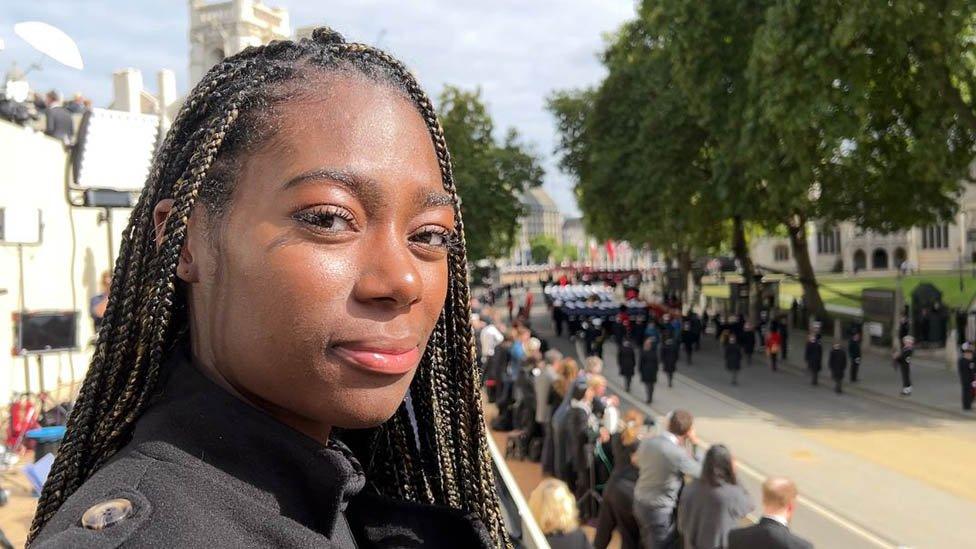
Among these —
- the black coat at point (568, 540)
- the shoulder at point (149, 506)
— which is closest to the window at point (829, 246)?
the black coat at point (568, 540)

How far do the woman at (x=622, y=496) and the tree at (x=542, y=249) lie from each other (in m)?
121

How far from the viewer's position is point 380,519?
4.59ft

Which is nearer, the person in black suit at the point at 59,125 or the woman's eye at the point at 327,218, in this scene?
the woman's eye at the point at 327,218

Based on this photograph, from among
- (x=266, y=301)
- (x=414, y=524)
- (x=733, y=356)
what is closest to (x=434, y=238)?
(x=266, y=301)

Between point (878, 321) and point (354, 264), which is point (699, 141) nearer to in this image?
point (878, 321)

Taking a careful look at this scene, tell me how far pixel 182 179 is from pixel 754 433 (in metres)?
13.5

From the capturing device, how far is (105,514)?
850 millimetres

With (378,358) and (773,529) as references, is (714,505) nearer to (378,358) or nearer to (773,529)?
(773,529)

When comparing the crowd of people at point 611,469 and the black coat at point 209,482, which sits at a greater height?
the black coat at point 209,482

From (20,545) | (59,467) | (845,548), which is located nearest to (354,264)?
(59,467)

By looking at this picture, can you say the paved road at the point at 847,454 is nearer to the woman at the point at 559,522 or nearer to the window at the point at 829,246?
the woman at the point at 559,522

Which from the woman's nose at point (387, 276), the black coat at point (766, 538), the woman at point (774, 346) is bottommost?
the woman at point (774, 346)

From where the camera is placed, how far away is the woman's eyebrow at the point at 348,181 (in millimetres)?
1085

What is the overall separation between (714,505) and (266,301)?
5447mm
